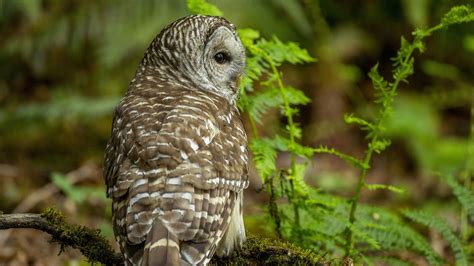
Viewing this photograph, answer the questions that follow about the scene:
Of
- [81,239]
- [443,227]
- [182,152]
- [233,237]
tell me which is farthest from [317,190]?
[81,239]

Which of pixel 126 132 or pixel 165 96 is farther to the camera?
pixel 165 96

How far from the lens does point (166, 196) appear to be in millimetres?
3793

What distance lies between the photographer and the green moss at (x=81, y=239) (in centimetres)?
420

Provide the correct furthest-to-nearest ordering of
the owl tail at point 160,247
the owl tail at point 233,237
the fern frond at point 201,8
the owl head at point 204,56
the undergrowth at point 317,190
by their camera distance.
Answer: the fern frond at point 201,8
the owl head at point 204,56
the undergrowth at point 317,190
the owl tail at point 233,237
the owl tail at point 160,247

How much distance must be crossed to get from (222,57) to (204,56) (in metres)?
0.12

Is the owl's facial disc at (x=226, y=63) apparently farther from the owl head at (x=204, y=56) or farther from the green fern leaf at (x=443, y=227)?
the green fern leaf at (x=443, y=227)

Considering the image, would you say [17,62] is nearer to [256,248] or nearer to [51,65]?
[51,65]

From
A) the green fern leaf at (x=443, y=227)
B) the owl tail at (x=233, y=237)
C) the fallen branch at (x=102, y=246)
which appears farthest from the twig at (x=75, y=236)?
the green fern leaf at (x=443, y=227)

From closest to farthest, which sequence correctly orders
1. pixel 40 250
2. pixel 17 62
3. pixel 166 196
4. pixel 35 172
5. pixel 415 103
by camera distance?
pixel 166 196, pixel 40 250, pixel 35 172, pixel 17 62, pixel 415 103

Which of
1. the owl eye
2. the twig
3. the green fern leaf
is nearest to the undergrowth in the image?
the green fern leaf

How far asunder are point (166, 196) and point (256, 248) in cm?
73

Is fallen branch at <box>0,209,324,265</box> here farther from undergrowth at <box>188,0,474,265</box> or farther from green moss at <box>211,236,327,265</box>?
undergrowth at <box>188,0,474,265</box>

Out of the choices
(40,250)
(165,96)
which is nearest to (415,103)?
(40,250)

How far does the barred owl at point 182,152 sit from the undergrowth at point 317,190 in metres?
0.21
